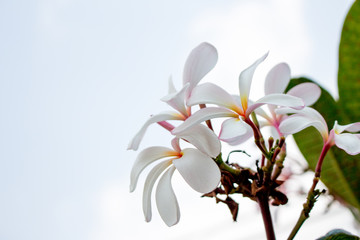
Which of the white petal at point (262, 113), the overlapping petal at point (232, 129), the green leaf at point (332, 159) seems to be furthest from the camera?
the green leaf at point (332, 159)

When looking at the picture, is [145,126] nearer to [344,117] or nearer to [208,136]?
[208,136]

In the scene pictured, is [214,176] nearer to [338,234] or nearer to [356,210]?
[338,234]

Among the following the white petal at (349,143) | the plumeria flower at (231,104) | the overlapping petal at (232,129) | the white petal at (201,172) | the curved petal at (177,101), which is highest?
the curved petal at (177,101)

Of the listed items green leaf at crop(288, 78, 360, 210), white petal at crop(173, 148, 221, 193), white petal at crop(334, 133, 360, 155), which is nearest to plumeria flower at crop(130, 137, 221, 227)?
white petal at crop(173, 148, 221, 193)

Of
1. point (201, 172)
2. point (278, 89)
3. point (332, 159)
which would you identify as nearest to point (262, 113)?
point (278, 89)

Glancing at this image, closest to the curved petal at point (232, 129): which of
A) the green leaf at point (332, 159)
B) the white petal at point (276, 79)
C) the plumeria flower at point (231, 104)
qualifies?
the plumeria flower at point (231, 104)

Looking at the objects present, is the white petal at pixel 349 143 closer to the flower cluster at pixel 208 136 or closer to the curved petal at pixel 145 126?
the flower cluster at pixel 208 136
